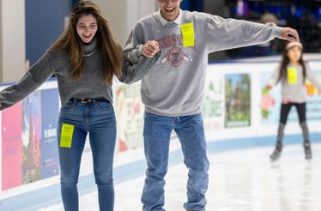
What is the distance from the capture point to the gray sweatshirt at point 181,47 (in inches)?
190

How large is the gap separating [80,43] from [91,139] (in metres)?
0.52

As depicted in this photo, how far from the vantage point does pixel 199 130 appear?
498 centimetres

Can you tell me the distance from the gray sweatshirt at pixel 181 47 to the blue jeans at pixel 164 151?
67mm

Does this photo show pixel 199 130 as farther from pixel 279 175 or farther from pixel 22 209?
pixel 279 175

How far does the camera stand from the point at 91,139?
4.37 meters

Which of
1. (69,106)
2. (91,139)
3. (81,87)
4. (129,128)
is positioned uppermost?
(81,87)

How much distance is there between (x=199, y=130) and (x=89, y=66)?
0.98 metres

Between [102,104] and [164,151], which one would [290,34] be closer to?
[164,151]

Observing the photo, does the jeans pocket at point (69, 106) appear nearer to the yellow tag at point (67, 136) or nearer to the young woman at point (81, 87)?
the young woman at point (81, 87)

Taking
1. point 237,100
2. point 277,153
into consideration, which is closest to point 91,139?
point 277,153

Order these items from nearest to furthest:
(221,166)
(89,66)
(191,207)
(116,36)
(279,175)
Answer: (89,66) → (191,207) → (279,175) → (221,166) → (116,36)

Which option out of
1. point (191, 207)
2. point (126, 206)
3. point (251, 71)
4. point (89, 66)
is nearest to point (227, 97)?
point (251, 71)

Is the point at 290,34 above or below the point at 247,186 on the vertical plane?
above

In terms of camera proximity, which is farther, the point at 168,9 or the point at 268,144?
the point at 268,144
